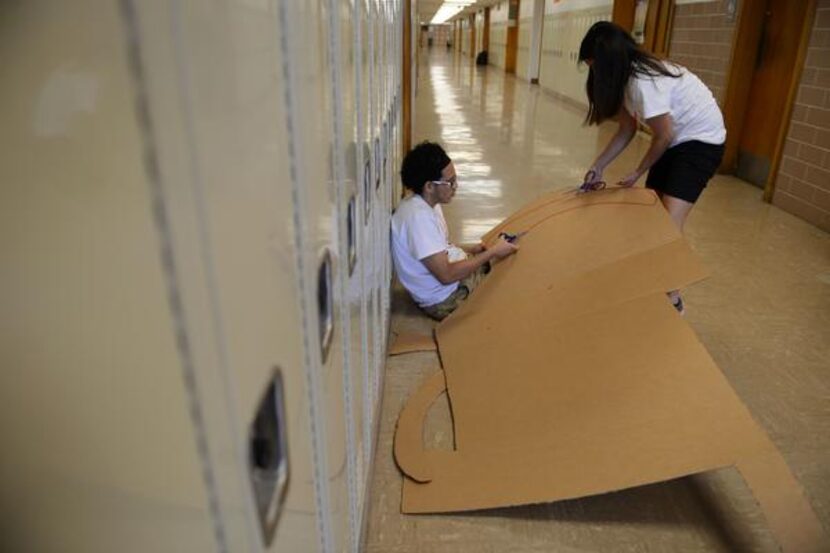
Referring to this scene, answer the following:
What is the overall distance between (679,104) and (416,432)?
1684 mm

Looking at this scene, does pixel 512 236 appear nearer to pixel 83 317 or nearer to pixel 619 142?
pixel 619 142

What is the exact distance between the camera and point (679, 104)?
2.36 m

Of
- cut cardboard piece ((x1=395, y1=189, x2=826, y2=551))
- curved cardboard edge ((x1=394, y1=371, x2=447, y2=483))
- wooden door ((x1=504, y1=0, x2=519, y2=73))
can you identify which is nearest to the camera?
cut cardboard piece ((x1=395, y1=189, x2=826, y2=551))

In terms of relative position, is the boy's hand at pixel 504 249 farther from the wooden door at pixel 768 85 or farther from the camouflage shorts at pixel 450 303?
the wooden door at pixel 768 85

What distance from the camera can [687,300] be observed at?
9.63 feet

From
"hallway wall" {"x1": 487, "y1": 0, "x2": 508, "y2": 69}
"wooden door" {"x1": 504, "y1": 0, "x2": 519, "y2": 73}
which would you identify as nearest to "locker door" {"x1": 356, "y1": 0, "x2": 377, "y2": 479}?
"wooden door" {"x1": 504, "y1": 0, "x2": 519, "y2": 73}

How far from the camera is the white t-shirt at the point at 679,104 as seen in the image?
7.39 feet

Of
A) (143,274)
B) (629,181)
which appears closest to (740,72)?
(629,181)

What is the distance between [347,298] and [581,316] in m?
1.07

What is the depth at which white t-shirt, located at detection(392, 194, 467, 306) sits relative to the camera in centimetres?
239

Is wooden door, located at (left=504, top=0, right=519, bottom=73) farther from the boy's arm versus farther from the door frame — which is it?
the boy's arm

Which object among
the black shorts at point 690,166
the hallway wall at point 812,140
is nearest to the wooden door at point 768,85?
the hallway wall at point 812,140

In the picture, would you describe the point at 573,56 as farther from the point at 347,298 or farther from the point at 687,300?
the point at 347,298

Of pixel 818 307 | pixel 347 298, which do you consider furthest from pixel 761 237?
pixel 347 298
